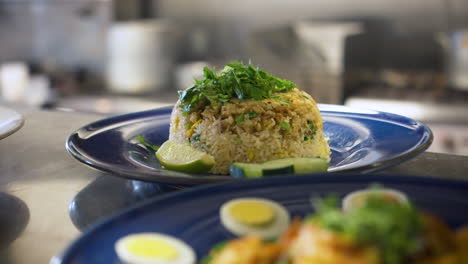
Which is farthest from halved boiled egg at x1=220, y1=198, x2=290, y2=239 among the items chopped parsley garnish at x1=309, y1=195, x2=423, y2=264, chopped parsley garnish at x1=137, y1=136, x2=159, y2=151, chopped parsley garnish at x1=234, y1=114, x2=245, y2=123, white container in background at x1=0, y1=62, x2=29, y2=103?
white container in background at x1=0, y1=62, x2=29, y2=103

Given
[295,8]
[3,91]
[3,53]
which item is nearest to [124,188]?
[295,8]

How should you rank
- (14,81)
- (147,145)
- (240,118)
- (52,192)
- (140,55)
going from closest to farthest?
1. (52,192)
2. (240,118)
3. (147,145)
4. (140,55)
5. (14,81)

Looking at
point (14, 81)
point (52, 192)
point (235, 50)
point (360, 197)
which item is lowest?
point (14, 81)

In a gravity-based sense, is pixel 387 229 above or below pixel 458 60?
above

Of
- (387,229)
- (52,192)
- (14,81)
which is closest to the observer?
(387,229)

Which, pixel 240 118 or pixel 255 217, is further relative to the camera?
pixel 240 118

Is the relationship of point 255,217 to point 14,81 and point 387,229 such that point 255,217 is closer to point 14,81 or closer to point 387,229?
point 387,229

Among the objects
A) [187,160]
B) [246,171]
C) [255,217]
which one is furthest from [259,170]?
[255,217]

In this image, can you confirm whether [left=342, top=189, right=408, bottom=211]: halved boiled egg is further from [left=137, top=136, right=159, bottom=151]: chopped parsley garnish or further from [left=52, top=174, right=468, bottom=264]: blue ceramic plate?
[left=137, top=136, right=159, bottom=151]: chopped parsley garnish
